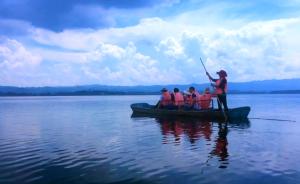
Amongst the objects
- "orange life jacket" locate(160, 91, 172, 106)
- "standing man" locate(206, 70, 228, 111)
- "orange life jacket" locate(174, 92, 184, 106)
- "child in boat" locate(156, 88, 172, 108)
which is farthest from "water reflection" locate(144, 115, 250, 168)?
"orange life jacket" locate(160, 91, 172, 106)

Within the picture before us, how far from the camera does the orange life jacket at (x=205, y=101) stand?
3566 cm

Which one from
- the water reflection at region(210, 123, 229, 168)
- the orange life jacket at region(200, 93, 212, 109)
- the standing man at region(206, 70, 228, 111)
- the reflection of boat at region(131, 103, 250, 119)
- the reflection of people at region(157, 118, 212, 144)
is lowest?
the water reflection at region(210, 123, 229, 168)

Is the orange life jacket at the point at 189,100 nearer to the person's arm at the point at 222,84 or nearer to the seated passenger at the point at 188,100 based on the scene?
the seated passenger at the point at 188,100

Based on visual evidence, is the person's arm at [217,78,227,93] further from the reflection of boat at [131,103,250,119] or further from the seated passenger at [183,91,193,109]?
the seated passenger at [183,91,193,109]

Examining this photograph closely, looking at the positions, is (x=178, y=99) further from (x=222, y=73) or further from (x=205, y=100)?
(x=222, y=73)

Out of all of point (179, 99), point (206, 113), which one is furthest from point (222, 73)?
point (179, 99)

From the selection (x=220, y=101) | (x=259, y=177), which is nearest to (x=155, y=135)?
(x=220, y=101)

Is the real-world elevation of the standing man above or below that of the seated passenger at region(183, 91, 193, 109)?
above

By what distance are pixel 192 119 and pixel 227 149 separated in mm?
16300

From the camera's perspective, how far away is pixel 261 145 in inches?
801

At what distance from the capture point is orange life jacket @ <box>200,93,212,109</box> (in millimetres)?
35656

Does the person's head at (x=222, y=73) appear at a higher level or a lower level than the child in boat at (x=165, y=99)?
higher

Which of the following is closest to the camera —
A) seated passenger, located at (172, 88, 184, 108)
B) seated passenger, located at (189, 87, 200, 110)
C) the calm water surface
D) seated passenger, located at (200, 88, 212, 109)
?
the calm water surface

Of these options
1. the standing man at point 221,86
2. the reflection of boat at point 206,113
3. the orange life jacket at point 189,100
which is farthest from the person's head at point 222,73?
the orange life jacket at point 189,100
